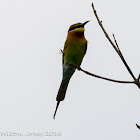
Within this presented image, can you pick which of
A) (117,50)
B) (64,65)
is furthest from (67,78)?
(117,50)

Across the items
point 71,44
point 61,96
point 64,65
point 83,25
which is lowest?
point 61,96

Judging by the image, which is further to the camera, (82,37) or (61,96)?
(82,37)

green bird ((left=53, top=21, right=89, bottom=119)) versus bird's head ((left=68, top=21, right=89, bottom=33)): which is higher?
bird's head ((left=68, top=21, right=89, bottom=33))

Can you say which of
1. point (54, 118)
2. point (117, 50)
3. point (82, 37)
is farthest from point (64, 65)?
point (117, 50)

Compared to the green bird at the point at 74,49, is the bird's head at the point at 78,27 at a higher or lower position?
higher

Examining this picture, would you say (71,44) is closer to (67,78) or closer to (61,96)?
(67,78)

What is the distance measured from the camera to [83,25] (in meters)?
2.78

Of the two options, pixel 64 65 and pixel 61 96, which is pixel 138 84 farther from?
pixel 64 65

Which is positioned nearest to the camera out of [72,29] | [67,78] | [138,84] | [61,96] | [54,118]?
[138,84]

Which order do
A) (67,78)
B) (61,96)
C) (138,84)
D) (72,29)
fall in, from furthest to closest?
(72,29), (67,78), (61,96), (138,84)

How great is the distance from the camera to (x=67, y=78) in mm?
2797

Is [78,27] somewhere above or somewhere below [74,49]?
above

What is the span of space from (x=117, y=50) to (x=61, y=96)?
154cm

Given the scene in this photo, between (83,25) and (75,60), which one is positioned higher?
(83,25)
